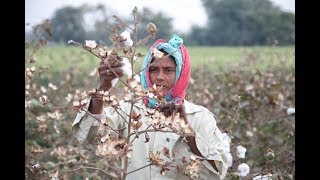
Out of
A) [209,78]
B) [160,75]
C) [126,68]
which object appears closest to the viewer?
[126,68]

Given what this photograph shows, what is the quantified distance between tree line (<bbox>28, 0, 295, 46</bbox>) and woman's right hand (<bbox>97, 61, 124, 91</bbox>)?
4.05 metres

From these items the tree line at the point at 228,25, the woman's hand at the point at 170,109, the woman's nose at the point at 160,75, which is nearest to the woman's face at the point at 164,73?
the woman's nose at the point at 160,75

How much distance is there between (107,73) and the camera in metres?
1.79

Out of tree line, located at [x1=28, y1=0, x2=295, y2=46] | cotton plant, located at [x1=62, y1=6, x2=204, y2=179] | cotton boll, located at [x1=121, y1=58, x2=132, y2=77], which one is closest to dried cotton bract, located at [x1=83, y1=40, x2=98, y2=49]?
cotton plant, located at [x1=62, y1=6, x2=204, y2=179]

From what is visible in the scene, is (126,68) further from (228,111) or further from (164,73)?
(228,111)

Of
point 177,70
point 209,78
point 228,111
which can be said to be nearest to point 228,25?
point 209,78

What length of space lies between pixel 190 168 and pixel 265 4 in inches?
254

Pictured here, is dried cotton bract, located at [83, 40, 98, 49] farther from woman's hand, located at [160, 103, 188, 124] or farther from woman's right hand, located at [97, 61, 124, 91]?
woman's hand, located at [160, 103, 188, 124]

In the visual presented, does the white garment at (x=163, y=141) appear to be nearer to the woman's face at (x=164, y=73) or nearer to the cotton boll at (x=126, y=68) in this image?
the woman's face at (x=164, y=73)

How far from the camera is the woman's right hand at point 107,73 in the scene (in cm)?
179

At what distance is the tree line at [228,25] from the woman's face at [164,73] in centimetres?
380

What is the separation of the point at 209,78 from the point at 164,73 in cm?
382
